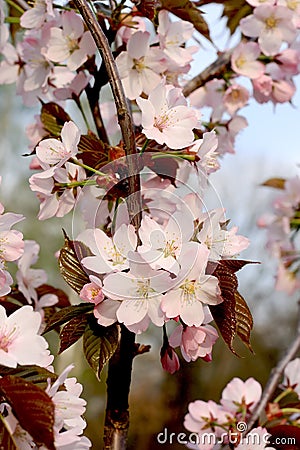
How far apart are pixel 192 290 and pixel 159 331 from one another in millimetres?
3497

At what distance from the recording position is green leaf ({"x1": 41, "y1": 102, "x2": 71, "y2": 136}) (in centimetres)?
71

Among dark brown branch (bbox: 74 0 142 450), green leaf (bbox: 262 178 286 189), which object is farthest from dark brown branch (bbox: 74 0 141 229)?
green leaf (bbox: 262 178 286 189)

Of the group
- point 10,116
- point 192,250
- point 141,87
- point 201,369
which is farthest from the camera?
point 10,116

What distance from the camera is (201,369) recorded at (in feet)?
13.8

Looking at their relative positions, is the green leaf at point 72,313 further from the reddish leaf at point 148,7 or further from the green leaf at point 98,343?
the reddish leaf at point 148,7

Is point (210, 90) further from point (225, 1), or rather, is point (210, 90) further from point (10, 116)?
point (10, 116)

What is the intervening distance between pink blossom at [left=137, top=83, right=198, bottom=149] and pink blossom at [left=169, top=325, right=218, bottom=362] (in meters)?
0.14

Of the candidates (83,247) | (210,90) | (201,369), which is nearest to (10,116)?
(201,369)

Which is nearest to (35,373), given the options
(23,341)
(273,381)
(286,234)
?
(23,341)

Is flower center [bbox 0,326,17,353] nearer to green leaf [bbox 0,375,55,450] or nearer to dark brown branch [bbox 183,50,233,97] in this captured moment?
green leaf [bbox 0,375,55,450]

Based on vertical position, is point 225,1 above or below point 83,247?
above

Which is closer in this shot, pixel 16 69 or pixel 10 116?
pixel 16 69

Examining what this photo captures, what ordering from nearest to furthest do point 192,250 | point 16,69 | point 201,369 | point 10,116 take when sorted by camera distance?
point 192,250 → point 16,69 → point 201,369 → point 10,116

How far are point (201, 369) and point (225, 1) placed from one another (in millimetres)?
3562
